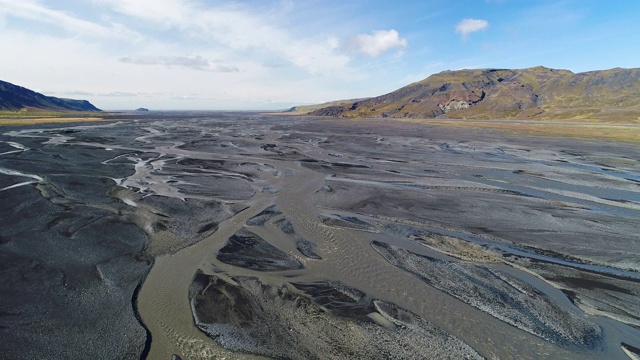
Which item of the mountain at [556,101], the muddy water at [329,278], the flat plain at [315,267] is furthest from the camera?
the mountain at [556,101]

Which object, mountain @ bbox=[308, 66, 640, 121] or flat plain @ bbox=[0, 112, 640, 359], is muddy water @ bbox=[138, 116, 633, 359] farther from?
mountain @ bbox=[308, 66, 640, 121]

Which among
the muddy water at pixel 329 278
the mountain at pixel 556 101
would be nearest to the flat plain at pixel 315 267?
the muddy water at pixel 329 278

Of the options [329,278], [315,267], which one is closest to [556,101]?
[315,267]

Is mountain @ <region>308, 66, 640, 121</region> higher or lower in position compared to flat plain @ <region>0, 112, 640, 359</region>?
higher

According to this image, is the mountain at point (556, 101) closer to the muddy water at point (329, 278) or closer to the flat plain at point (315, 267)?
the flat plain at point (315, 267)

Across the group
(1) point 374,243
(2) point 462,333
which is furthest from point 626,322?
(1) point 374,243

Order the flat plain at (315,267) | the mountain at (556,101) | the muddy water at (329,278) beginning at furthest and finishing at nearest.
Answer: the mountain at (556,101) → the flat plain at (315,267) → the muddy water at (329,278)

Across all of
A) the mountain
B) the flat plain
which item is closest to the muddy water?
the flat plain

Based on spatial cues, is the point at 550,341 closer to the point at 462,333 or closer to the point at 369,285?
the point at 462,333
